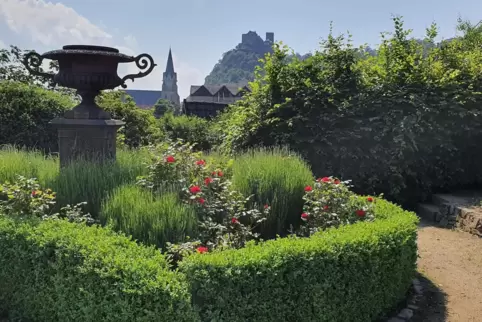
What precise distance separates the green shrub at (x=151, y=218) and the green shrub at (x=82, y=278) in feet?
1.06

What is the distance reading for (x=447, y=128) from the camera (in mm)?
6469

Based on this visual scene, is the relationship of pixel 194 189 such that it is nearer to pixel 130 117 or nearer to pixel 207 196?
pixel 207 196

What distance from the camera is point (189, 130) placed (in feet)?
43.2

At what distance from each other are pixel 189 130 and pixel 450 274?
33.2ft

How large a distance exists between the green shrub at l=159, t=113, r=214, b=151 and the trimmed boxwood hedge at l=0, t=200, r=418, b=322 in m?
9.74

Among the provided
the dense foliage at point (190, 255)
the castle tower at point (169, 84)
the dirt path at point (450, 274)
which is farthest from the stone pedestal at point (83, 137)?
the castle tower at point (169, 84)

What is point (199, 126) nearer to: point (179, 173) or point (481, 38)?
point (481, 38)

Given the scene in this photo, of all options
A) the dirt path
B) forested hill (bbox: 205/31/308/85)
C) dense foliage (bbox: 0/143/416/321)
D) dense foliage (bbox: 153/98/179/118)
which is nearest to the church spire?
forested hill (bbox: 205/31/308/85)

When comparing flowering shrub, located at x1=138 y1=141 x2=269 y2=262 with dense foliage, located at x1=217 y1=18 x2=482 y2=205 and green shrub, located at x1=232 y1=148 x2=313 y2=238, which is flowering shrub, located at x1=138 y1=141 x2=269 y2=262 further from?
dense foliage, located at x1=217 y1=18 x2=482 y2=205

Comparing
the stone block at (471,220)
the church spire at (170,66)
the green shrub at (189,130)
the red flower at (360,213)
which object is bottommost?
the stone block at (471,220)

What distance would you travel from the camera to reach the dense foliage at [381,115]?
6.32 meters

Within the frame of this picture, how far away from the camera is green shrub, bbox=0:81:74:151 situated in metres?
7.47

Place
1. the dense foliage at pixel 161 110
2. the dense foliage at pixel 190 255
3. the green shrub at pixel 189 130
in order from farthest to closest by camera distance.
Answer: the dense foliage at pixel 161 110 → the green shrub at pixel 189 130 → the dense foliage at pixel 190 255

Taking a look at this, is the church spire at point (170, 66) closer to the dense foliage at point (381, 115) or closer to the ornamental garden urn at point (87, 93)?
the dense foliage at point (381, 115)
